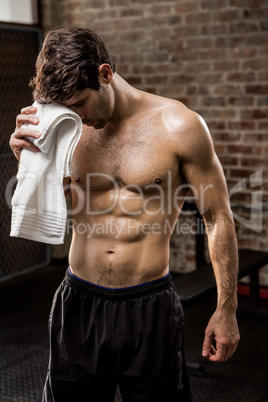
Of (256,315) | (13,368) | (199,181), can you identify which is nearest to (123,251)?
(199,181)

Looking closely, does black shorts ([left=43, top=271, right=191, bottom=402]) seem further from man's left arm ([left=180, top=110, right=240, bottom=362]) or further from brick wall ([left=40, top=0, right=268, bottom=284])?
brick wall ([left=40, top=0, right=268, bottom=284])

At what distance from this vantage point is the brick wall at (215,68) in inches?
149

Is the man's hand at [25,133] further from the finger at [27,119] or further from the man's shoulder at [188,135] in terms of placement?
the man's shoulder at [188,135]

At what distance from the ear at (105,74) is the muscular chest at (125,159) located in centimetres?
18

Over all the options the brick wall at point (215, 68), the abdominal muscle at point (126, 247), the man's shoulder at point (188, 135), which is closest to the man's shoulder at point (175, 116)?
the man's shoulder at point (188, 135)

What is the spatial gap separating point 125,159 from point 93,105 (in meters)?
0.20

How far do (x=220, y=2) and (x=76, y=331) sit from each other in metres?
2.93

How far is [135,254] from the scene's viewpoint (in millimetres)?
1665

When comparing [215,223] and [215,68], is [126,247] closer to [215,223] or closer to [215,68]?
[215,223]

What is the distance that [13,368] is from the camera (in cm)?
295

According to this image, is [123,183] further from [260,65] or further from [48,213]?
[260,65]

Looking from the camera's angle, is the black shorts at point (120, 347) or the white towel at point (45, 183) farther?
the black shorts at point (120, 347)

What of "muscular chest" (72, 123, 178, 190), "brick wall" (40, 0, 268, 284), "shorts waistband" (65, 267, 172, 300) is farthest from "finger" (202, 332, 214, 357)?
"brick wall" (40, 0, 268, 284)

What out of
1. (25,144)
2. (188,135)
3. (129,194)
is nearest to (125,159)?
(129,194)
